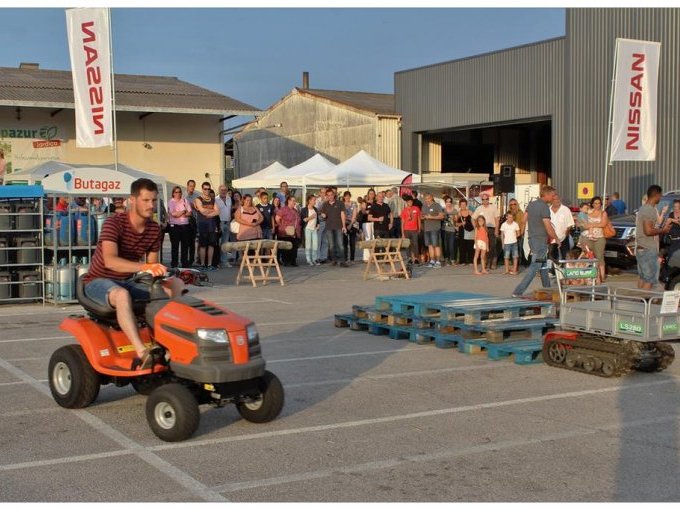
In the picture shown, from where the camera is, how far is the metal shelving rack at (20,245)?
15128 millimetres

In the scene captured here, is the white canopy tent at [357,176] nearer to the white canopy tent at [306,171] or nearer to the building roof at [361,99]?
the white canopy tent at [306,171]

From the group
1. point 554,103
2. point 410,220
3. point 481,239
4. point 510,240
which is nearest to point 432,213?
point 410,220

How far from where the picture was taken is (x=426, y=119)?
42.1 m

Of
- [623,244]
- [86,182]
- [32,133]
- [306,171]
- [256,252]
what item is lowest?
[256,252]

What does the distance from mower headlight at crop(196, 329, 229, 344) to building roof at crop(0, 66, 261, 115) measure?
25724mm

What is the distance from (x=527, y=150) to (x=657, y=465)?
4305 cm

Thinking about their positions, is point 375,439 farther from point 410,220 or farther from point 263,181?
point 263,181

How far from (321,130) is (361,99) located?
4.14 m

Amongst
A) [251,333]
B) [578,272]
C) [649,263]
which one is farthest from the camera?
[649,263]

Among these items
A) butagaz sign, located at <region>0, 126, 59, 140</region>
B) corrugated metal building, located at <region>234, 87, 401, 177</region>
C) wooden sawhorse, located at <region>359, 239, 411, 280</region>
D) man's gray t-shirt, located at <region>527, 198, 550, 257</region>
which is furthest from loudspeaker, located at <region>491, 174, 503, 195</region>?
corrugated metal building, located at <region>234, 87, 401, 177</region>

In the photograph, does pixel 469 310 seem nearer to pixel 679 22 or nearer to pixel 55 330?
pixel 55 330

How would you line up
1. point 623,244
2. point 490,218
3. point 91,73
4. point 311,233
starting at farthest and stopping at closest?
point 311,233 → point 490,218 → point 623,244 → point 91,73

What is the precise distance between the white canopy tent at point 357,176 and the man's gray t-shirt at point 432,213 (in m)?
4.73

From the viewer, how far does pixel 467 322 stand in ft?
35.2
